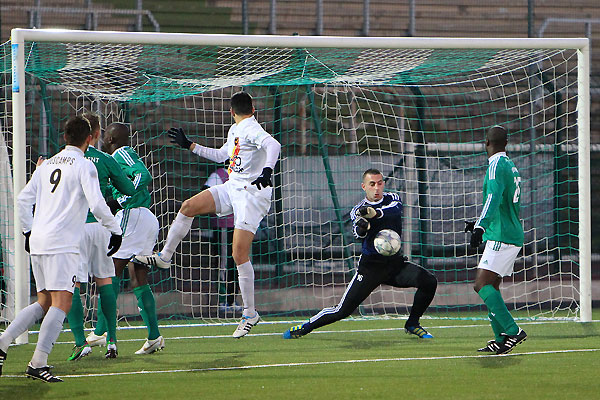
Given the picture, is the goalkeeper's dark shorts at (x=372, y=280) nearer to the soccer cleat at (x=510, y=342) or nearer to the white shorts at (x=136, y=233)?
the soccer cleat at (x=510, y=342)

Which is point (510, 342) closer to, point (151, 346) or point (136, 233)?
point (151, 346)

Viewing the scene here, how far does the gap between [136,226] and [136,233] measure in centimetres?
7

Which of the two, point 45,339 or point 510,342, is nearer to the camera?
point 45,339

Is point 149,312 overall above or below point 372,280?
below

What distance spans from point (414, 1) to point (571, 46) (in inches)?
217

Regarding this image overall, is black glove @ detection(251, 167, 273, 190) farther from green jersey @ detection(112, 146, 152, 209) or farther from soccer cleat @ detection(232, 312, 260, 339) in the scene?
soccer cleat @ detection(232, 312, 260, 339)

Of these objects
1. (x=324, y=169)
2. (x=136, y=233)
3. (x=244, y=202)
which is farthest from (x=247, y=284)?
(x=324, y=169)

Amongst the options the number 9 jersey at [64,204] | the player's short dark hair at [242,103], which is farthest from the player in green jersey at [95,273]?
the player's short dark hair at [242,103]

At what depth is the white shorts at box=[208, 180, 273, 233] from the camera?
296 inches

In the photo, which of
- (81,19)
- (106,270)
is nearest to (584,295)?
(106,270)

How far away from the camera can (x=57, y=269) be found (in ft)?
17.9

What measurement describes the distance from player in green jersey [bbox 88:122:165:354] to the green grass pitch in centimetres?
22

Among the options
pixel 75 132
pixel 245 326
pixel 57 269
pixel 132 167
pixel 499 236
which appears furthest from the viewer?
pixel 245 326

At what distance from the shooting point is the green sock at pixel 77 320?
253 inches
